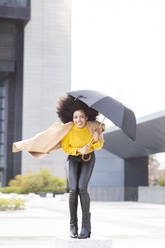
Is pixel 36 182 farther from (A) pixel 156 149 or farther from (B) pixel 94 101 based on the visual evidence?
(B) pixel 94 101

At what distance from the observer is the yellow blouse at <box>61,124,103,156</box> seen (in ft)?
23.9

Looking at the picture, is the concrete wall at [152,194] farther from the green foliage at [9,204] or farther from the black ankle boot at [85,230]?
the black ankle boot at [85,230]

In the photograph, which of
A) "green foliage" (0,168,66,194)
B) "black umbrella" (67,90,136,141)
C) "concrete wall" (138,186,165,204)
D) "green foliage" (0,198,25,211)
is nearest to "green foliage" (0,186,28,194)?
"green foliage" (0,168,66,194)

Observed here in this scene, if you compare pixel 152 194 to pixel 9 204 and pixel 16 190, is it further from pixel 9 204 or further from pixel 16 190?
pixel 16 190

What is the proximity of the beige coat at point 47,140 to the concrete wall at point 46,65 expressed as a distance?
52536 mm

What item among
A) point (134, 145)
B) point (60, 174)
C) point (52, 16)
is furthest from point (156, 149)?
point (52, 16)

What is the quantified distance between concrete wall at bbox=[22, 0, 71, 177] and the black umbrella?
174ft

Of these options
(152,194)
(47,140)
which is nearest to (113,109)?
(47,140)

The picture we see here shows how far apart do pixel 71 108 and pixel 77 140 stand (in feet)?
1.69

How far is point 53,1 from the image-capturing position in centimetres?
6322

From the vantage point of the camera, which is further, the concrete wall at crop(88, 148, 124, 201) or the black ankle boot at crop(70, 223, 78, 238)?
the concrete wall at crop(88, 148, 124, 201)

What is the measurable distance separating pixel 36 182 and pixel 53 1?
2544cm

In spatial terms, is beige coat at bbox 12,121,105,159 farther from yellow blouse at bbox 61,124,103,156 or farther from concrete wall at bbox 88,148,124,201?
concrete wall at bbox 88,148,124,201

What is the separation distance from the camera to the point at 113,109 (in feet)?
22.4
